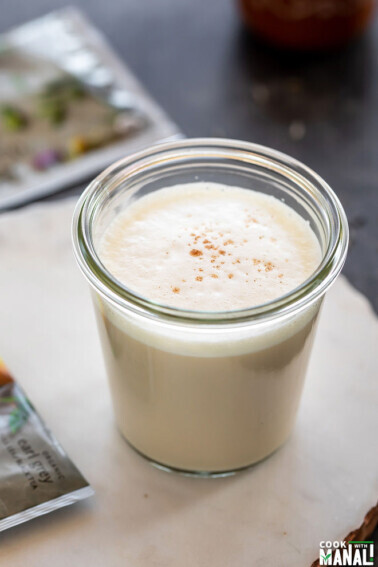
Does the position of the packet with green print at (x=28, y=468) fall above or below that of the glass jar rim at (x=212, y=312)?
below

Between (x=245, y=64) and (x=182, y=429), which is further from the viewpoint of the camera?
(x=245, y=64)

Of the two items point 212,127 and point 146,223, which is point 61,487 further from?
point 212,127

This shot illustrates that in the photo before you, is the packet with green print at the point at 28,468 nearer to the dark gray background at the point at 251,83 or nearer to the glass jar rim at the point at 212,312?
the glass jar rim at the point at 212,312

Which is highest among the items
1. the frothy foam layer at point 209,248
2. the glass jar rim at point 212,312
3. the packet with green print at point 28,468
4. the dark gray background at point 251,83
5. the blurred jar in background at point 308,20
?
the glass jar rim at point 212,312

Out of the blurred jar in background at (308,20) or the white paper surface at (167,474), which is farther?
the blurred jar in background at (308,20)

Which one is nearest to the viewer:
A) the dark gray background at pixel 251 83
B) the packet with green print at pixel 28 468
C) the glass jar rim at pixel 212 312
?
the glass jar rim at pixel 212 312

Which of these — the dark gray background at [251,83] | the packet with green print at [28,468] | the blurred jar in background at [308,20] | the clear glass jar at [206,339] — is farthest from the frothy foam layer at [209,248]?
the blurred jar in background at [308,20]

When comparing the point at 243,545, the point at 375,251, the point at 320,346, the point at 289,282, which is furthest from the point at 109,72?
the point at 243,545

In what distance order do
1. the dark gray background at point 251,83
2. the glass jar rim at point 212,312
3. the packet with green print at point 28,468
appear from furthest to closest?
the dark gray background at point 251,83 < the packet with green print at point 28,468 < the glass jar rim at point 212,312
